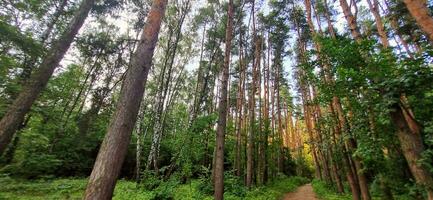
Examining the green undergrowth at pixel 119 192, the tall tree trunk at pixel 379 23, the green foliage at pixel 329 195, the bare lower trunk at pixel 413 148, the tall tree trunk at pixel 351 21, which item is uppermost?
the tall tree trunk at pixel 379 23

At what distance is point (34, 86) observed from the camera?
6172 millimetres

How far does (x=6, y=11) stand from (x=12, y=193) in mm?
6198

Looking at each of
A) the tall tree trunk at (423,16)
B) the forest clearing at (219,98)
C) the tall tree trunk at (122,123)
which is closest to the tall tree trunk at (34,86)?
the forest clearing at (219,98)

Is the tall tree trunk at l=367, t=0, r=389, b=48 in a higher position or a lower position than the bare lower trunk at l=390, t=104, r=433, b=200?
higher

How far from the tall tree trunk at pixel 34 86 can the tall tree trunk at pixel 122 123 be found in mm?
3816

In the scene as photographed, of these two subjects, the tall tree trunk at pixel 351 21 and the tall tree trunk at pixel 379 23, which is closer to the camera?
the tall tree trunk at pixel 351 21

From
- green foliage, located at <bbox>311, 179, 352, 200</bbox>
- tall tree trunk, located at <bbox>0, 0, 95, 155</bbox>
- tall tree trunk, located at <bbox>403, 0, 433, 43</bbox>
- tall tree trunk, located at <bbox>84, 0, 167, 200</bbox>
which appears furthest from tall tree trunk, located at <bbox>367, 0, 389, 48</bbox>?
tall tree trunk, located at <bbox>0, 0, 95, 155</bbox>

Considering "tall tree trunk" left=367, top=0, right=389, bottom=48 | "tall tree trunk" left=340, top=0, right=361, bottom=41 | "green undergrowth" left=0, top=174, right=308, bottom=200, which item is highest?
"tall tree trunk" left=367, top=0, right=389, bottom=48

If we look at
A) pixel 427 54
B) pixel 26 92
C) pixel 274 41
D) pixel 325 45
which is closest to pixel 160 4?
pixel 325 45

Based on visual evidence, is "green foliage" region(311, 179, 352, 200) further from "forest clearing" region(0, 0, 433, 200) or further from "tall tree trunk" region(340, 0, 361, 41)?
"tall tree trunk" region(340, 0, 361, 41)

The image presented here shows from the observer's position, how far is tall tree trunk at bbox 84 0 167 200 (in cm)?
316

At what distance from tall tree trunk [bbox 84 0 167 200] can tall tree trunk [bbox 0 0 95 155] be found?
150 inches

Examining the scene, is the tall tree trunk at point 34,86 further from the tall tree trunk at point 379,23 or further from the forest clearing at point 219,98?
the tall tree trunk at point 379,23

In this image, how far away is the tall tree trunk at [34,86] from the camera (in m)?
5.70
